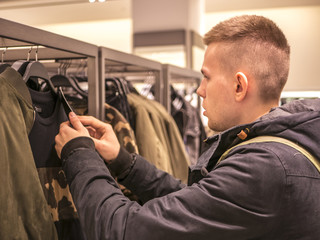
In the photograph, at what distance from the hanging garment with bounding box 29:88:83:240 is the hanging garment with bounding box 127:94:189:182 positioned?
1.97 feet

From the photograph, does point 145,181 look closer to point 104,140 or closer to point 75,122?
point 104,140

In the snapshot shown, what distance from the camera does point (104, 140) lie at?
1545 mm

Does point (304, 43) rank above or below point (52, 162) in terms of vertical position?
above

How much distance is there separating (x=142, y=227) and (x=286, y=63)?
0.71m

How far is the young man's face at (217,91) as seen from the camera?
1.36 m

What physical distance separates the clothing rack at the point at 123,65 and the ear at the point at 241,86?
54 cm

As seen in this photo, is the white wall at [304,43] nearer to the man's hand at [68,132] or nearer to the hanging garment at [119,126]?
the hanging garment at [119,126]

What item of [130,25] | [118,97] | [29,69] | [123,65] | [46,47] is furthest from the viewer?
[130,25]

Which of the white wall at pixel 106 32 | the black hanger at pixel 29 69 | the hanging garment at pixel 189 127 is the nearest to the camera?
the black hanger at pixel 29 69

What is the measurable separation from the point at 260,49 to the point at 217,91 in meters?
0.19

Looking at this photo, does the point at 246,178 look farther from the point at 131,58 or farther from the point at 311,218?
the point at 131,58

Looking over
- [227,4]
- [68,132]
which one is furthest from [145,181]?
[227,4]

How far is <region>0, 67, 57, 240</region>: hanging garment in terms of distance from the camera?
3.46ft

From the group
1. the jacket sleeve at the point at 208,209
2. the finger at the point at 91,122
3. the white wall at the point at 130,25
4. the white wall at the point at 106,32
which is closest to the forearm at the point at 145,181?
the finger at the point at 91,122
